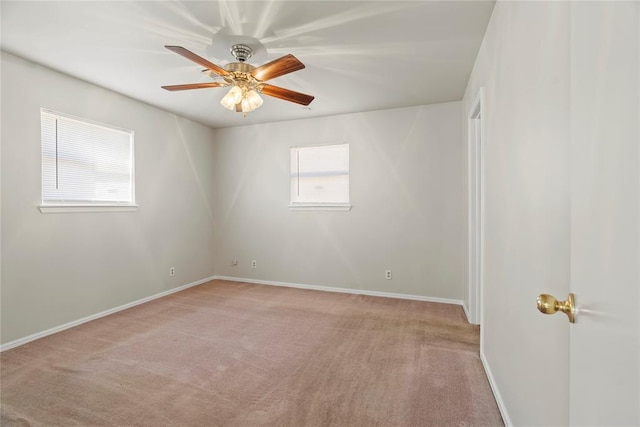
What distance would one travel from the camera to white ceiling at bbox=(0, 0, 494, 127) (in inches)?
81.1

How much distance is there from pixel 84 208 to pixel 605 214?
13.5 feet

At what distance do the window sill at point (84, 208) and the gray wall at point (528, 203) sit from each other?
390cm

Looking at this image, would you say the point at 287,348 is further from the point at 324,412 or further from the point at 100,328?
the point at 100,328

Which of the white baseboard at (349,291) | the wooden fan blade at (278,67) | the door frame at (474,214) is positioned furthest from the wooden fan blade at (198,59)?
the white baseboard at (349,291)

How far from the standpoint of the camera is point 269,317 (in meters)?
3.45

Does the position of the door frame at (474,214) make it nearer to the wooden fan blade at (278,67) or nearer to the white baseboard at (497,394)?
the white baseboard at (497,394)

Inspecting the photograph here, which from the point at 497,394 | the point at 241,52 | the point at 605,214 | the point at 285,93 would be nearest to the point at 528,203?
the point at 605,214

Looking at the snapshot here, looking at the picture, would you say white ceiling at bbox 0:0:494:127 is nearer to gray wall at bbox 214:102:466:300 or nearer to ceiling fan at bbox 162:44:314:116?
ceiling fan at bbox 162:44:314:116

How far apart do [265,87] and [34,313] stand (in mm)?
2992

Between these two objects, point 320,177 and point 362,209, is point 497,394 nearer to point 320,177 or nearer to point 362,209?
point 362,209

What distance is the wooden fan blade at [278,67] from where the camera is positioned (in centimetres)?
205

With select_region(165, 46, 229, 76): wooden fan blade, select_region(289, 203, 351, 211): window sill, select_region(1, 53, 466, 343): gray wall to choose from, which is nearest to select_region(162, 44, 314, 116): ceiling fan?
select_region(165, 46, 229, 76): wooden fan blade

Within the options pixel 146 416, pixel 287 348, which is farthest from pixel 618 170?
pixel 287 348

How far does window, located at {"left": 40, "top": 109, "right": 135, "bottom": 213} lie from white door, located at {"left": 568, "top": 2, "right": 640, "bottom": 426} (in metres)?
3.93
